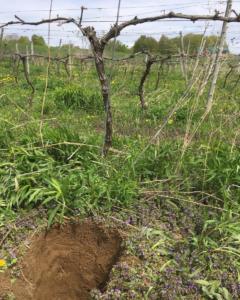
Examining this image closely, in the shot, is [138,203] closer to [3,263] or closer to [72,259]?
[72,259]

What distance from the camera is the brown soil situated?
2.95 meters

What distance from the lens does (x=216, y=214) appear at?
320cm

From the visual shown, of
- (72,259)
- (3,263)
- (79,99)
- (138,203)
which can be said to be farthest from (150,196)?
(79,99)

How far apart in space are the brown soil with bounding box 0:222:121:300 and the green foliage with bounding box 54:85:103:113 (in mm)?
4651

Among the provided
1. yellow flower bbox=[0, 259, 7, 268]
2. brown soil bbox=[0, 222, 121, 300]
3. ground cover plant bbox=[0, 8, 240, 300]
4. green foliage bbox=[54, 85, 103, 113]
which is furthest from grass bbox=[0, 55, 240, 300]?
green foliage bbox=[54, 85, 103, 113]

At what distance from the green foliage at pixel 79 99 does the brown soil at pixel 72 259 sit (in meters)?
4.65

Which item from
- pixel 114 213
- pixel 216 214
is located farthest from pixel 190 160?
pixel 114 213

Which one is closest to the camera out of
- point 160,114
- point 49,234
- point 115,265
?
point 115,265

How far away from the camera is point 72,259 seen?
10.3ft

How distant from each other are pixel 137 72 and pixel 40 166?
49.3 ft

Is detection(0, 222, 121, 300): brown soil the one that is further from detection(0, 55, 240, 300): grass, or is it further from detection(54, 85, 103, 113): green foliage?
detection(54, 85, 103, 113): green foliage

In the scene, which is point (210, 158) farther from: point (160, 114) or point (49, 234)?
point (160, 114)

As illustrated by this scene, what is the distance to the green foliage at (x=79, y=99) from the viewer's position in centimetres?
772

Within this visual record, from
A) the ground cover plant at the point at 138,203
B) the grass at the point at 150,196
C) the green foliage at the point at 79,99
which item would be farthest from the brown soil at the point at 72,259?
the green foliage at the point at 79,99
